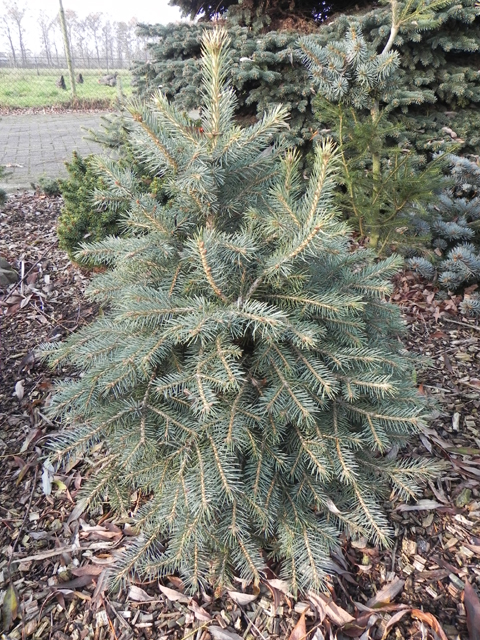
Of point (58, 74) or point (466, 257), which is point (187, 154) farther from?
point (58, 74)

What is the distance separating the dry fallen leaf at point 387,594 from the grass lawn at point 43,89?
13074 mm

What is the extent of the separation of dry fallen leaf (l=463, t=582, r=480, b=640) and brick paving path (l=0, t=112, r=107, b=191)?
5.17 meters

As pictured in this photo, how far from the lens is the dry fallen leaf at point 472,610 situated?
145 cm

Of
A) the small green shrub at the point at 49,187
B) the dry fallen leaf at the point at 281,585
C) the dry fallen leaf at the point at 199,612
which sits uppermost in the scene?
the small green shrub at the point at 49,187

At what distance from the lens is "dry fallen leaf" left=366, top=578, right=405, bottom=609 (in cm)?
156

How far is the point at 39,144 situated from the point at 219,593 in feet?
31.8

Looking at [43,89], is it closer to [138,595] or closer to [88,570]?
[88,570]

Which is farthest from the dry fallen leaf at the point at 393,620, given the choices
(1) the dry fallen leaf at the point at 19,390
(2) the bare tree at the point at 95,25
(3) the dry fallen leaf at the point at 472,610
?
(2) the bare tree at the point at 95,25

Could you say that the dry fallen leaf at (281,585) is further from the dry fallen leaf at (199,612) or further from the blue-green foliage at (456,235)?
the blue-green foliage at (456,235)

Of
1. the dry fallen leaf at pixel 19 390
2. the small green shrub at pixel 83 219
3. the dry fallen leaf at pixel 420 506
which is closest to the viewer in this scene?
the dry fallen leaf at pixel 420 506

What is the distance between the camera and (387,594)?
Result: 62.6 inches

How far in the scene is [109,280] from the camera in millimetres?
1674

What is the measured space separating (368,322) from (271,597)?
1.06 meters

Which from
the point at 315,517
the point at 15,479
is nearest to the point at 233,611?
the point at 315,517
